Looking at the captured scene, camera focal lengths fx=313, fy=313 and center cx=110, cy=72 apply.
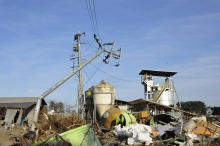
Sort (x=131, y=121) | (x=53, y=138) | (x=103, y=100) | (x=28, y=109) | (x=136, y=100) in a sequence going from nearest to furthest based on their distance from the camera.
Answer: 1. (x=53, y=138)
2. (x=131, y=121)
3. (x=103, y=100)
4. (x=136, y=100)
5. (x=28, y=109)

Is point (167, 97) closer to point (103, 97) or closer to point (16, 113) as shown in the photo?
point (103, 97)

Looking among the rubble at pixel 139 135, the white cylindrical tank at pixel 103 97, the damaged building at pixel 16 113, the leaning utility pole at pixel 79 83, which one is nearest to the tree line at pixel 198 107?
the leaning utility pole at pixel 79 83

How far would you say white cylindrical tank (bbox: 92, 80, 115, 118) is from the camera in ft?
87.8

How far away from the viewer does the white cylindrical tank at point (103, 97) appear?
87.8 ft

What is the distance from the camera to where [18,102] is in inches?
1433

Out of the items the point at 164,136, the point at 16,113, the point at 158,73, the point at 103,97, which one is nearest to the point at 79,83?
the point at 103,97

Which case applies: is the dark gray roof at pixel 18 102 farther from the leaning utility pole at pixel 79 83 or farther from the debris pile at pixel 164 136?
the debris pile at pixel 164 136

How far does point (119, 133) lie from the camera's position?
49.2ft

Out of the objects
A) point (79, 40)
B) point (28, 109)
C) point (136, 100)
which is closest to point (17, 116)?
point (28, 109)

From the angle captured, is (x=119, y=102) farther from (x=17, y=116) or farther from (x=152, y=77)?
(x=17, y=116)

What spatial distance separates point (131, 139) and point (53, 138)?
6.04 metres

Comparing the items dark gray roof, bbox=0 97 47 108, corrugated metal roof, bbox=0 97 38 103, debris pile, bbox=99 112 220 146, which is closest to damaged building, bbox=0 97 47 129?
dark gray roof, bbox=0 97 47 108

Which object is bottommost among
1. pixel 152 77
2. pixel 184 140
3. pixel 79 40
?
pixel 184 140

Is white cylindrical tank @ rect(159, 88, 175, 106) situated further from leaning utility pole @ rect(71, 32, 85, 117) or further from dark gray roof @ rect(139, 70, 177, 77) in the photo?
leaning utility pole @ rect(71, 32, 85, 117)
